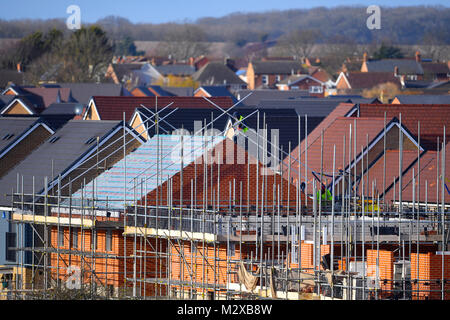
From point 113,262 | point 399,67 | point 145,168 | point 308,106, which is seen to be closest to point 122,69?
point 399,67

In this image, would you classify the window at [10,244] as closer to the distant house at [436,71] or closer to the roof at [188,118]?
the roof at [188,118]

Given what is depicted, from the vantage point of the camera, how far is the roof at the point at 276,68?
136 metres

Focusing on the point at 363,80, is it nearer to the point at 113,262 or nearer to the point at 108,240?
the point at 108,240

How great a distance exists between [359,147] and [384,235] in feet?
34.3

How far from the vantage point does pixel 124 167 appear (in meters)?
29.7

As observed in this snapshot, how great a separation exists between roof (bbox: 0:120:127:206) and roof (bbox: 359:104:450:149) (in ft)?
36.7

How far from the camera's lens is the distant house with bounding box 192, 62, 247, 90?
12038 centimetres

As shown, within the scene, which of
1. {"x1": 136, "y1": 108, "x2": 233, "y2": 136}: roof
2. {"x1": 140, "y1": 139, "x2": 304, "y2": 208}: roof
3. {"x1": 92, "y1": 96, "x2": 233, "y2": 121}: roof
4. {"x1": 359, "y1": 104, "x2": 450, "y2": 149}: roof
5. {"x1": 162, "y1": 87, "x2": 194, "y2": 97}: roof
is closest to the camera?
{"x1": 140, "y1": 139, "x2": 304, "y2": 208}: roof

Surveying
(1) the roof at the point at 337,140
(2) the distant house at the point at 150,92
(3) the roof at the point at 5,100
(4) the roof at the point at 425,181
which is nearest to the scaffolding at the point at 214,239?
(4) the roof at the point at 425,181

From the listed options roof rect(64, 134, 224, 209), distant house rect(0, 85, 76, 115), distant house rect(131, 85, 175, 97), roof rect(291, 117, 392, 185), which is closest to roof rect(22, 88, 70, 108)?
distant house rect(0, 85, 76, 115)

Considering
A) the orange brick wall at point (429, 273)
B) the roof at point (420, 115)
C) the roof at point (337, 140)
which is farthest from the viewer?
the roof at point (420, 115)

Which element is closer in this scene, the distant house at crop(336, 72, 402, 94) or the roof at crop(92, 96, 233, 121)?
the roof at crop(92, 96, 233, 121)

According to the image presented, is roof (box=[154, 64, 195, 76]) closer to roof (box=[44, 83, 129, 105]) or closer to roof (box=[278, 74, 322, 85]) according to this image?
roof (box=[278, 74, 322, 85])
